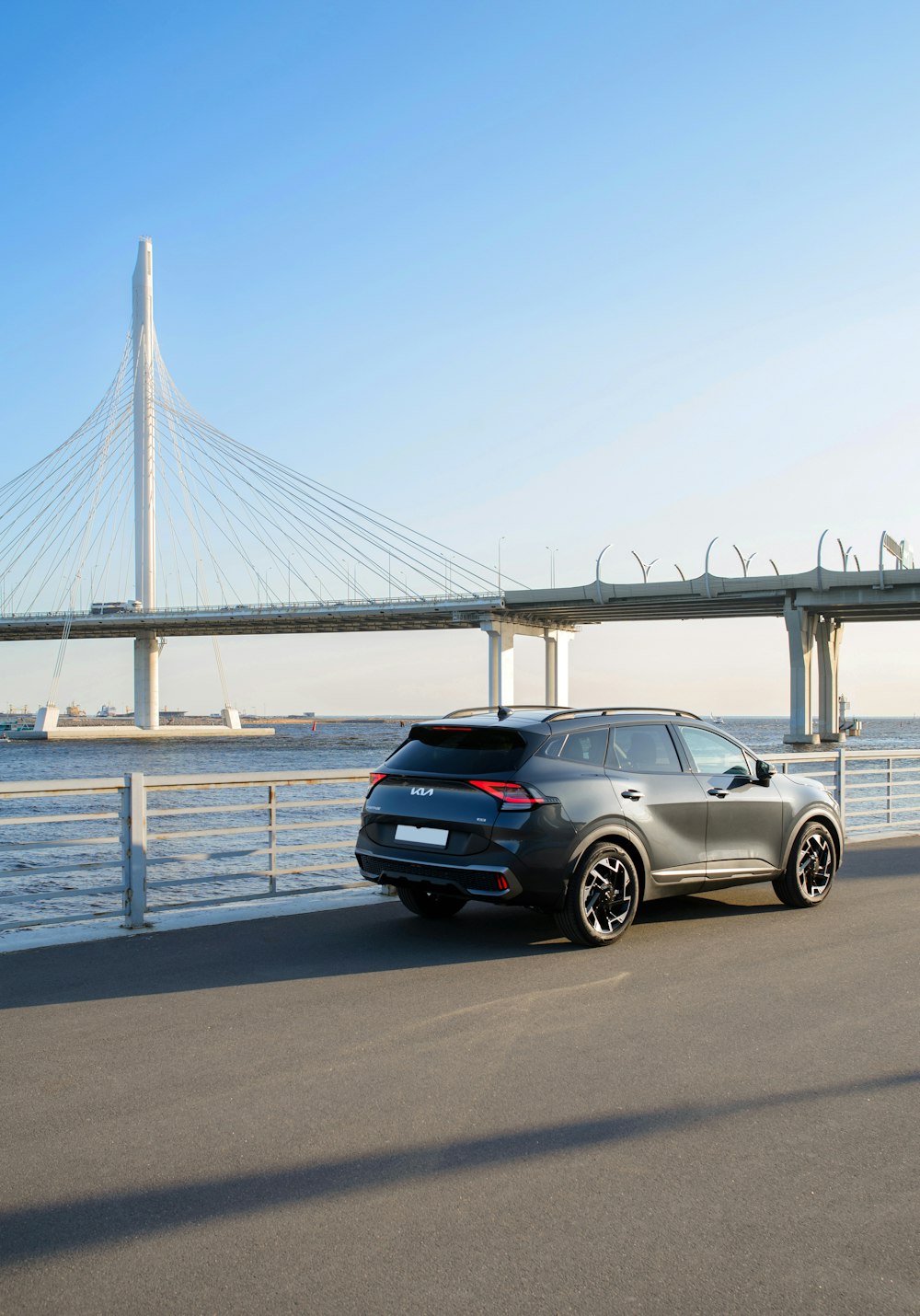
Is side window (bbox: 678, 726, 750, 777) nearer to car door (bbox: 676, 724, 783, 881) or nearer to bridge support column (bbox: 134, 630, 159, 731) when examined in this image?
car door (bbox: 676, 724, 783, 881)

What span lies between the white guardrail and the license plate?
3.65 ft

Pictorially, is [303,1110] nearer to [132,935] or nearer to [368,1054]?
[368,1054]

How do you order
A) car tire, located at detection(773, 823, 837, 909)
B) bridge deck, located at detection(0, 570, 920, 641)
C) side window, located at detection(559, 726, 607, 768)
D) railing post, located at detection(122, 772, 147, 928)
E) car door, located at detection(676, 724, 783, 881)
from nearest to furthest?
1. side window, located at detection(559, 726, 607, 768)
2. railing post, located at detection(122, 772, 147, 928)
3. car door, located at detection(676, 724, 783, 881)
4. car tire, located at detection(773, 823, 837, 909)
5. bridge deck, located at detection(0, 570, 920, 641)

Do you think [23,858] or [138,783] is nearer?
[138,783]

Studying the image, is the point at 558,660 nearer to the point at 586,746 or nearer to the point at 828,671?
the point at 828,671

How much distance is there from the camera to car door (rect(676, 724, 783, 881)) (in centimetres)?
845

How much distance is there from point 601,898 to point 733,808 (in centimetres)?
158

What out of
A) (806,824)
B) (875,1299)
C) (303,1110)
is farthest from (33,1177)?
(806,824)

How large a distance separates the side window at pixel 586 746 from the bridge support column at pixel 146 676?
78753mm

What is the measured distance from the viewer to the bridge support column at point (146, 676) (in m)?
85.1

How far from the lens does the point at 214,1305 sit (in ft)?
9.70

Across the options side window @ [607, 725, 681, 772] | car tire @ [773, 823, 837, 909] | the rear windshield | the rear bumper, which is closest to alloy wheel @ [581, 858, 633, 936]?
the rear bumper

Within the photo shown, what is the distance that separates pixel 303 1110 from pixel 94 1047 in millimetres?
1315

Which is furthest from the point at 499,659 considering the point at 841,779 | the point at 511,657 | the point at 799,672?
the point at 841,779
